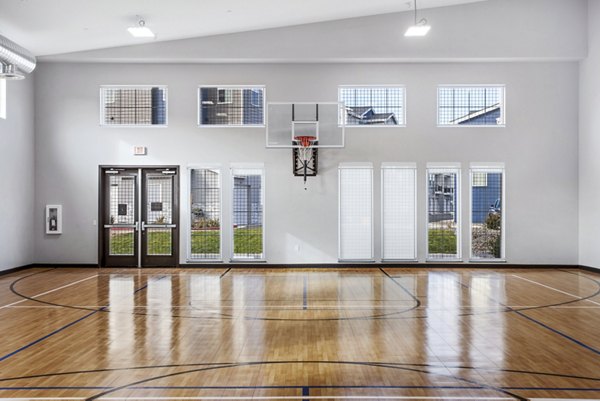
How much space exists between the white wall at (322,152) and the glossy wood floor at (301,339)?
2.48 metres

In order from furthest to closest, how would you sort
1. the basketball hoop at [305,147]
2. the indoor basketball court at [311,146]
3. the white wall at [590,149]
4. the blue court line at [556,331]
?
the basketball hoop at [305,147], the indoor basketball court at [311,146], the white wall at [590,149], the blue court line at [556,331]

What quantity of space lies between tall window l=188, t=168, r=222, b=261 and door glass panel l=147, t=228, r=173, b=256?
642 mm

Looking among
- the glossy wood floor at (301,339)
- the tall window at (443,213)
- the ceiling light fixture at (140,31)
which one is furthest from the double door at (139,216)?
the tall window at (443,213)

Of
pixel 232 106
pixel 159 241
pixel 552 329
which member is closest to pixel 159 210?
pixel 159 241

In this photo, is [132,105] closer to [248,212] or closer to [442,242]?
[248,212]

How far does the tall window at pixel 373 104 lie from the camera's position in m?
13.0

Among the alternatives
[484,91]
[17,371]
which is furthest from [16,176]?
[484,91]

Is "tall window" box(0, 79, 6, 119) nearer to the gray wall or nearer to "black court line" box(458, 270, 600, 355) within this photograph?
the gray wall

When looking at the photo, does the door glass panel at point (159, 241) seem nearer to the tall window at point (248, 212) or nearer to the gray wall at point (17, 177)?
the tall window at point (248, 212)

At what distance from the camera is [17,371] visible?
4949 millimetres

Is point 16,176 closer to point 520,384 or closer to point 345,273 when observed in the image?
point 345,273

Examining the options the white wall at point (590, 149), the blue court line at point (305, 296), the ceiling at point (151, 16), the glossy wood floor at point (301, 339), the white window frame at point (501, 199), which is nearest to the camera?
the glossy wood floor at point (301, 339)

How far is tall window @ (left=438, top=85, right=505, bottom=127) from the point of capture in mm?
13008

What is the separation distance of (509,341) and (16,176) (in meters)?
12.2
